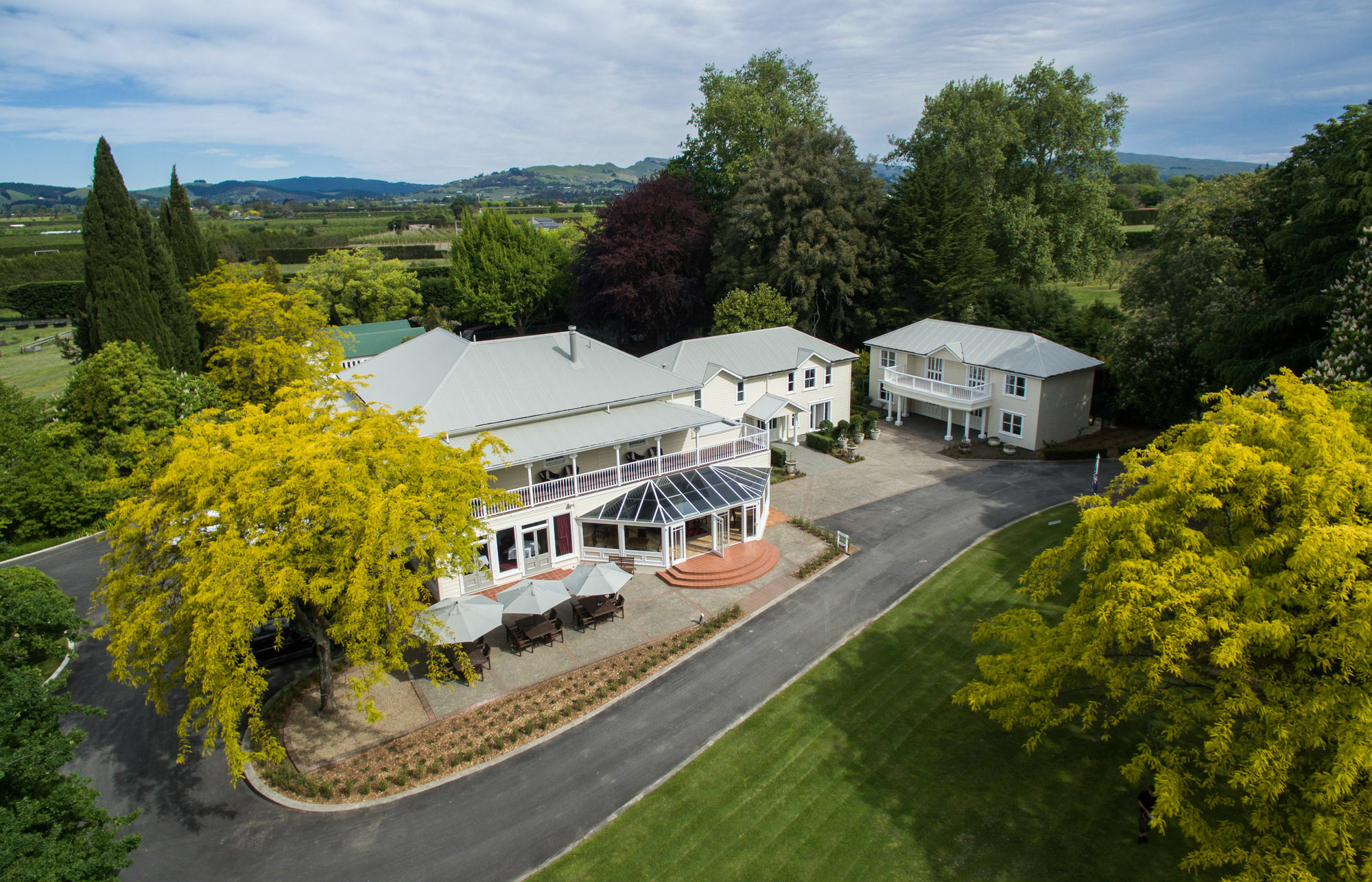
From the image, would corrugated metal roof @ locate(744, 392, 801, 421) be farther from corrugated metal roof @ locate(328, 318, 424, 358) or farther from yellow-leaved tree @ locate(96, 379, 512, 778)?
corrugated metal roof @ locate(328, 318, 424, 358)

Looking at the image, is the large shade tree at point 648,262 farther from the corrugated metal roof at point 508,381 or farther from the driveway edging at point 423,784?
the driveway edging at point 423,784

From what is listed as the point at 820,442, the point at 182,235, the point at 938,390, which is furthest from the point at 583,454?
the point at 182,235

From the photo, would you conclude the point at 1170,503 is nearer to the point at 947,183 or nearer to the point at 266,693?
the point at 266,693

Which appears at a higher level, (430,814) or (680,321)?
(680,321)

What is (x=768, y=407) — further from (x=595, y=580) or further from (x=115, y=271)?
(x=115, y=271)

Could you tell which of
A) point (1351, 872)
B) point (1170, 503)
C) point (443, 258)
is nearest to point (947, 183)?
point (1170, 503)

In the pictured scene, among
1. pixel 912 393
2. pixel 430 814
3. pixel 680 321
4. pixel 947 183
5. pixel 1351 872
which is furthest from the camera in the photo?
pixel 680 321
